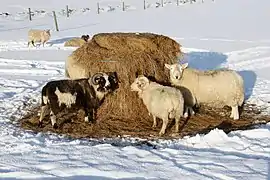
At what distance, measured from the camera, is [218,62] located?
17266 millimetres

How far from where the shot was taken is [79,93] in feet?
31.9

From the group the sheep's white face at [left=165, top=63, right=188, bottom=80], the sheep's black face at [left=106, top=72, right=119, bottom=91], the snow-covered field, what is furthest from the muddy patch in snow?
the sheep's white face at [left=165, top=63, right=188, bottom=80]

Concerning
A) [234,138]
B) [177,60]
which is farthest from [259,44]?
[234,138]

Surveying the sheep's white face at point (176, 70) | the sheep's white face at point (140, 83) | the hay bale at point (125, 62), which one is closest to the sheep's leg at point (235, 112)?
the sheep's white face at point (176, 70)

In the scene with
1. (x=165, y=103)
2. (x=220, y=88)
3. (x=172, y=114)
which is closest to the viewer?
(x=165, y=103)

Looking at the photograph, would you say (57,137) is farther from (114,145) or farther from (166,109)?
(166,109)

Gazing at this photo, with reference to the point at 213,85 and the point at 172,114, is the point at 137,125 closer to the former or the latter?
the point at 172,114

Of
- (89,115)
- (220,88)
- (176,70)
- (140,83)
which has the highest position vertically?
(176,70)

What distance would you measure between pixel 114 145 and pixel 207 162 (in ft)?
6.44

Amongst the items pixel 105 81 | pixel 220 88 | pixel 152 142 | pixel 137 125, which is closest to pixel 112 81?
pixel 105 81

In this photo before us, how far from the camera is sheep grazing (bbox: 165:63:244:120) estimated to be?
10.3m

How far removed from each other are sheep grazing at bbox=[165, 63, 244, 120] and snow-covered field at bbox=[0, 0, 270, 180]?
1050 millimetres

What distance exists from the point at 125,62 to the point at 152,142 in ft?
7.96

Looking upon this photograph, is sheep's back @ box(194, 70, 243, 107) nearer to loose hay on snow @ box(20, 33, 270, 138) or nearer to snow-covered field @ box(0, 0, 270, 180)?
loose hay on snow @ box(20, 33, 270, 138)
